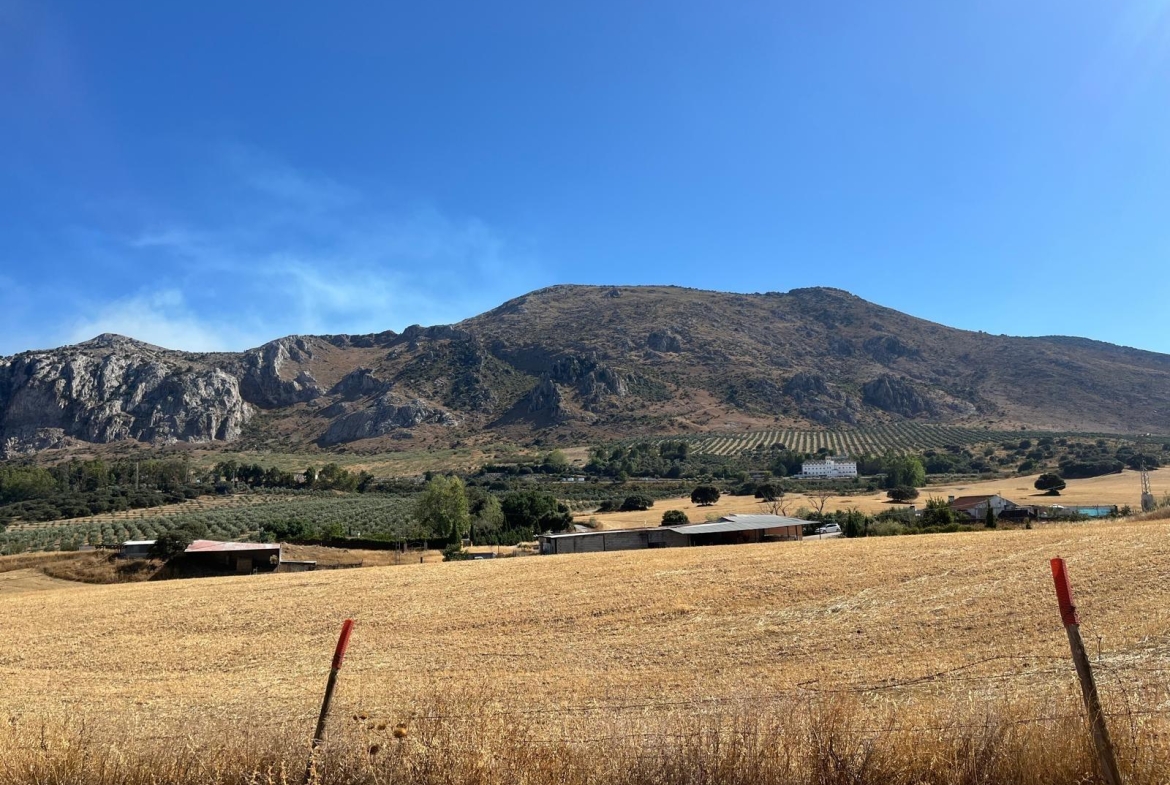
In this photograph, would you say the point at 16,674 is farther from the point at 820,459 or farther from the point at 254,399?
the point at 254,399

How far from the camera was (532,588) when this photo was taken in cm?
2561

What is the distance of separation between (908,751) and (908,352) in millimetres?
212636

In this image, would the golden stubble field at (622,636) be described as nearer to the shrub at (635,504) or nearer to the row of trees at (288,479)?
the shrub at (635,504)

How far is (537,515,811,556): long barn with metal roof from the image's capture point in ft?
142

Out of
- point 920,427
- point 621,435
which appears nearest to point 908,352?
point 920,427

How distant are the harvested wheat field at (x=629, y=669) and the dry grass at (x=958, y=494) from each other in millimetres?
38224

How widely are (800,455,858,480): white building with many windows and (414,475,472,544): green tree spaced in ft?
209

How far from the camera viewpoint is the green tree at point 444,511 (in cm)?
5991

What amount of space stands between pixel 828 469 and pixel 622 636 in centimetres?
9844

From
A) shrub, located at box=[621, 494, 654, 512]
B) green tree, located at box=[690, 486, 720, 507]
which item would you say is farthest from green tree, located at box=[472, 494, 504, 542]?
green tree, located at box=[690, 486, 720, 507]

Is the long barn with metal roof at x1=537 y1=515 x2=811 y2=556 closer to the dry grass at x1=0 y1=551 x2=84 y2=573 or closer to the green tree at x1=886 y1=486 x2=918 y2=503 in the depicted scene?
the dry grass at x1=0 y1=551 x2=84 y2=573

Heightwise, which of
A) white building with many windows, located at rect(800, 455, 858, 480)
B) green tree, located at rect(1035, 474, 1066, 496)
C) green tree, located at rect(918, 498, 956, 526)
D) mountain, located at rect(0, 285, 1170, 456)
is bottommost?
green tree, located at rect(918, 498, 956, 526)

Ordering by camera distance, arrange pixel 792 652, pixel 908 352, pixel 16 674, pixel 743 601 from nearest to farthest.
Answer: pixel 792 652
pixel 16 674
pixel 743 601
pixel 908 352

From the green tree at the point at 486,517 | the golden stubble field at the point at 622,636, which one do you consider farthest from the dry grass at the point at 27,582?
the green tree at the point at 486,517
